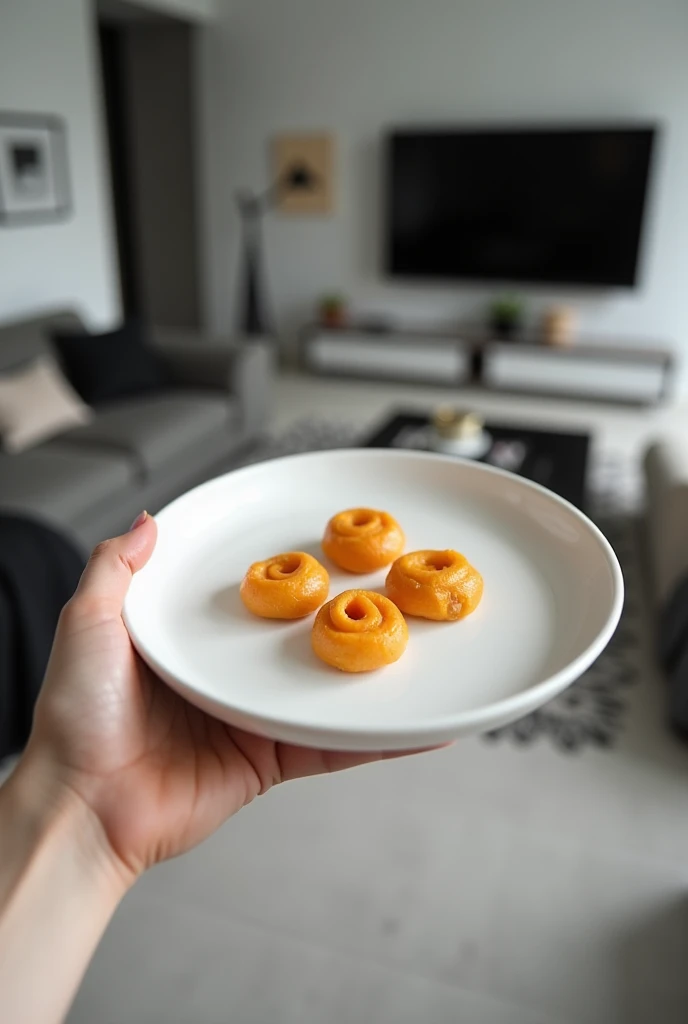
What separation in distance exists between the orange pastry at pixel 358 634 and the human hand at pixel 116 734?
0.16 meters

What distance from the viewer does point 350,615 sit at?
2.65 feet

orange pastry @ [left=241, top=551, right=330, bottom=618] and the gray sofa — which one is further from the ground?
orange pastry @ [left=241, top=551, right=330, bottom=618]

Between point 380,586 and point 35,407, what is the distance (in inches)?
97.4

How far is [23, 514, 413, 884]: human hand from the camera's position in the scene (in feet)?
2.74

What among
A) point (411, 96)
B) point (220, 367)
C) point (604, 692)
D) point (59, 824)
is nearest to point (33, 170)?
point (220, 367)

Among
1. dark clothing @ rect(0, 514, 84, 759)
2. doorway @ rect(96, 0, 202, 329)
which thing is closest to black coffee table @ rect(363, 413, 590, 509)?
dark clothing @ rect(0, 514, 84, 759)

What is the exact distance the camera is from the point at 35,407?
9.78ft

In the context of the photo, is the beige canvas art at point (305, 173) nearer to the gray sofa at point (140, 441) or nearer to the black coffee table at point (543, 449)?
the gray sofa at point (140, 441)

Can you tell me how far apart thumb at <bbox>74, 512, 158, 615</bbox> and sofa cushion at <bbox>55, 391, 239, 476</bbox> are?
2.13 metres

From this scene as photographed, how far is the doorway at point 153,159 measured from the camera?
5816 millimetres

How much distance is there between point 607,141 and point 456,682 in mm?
4928

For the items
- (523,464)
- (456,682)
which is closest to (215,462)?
(523,464)

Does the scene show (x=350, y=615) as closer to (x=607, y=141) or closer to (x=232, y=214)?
(x=607, y=141)

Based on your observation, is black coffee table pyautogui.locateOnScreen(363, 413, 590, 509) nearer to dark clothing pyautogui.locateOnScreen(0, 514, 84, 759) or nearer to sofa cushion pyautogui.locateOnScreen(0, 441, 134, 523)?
sofa cushion pyautogui.locateOnScreen(0, 441, 134, 523)
